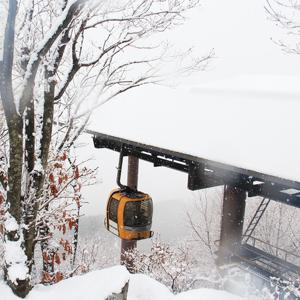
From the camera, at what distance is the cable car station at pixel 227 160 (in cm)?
462

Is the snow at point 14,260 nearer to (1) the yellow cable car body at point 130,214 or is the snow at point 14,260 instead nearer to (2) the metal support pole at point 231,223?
(1) the yellow cable car body at point 130,214

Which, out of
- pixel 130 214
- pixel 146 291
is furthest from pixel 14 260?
Result: pixel 146 291

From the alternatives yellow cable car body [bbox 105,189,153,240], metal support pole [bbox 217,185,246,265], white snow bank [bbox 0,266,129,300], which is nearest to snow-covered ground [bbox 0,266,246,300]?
white snow bank [bbox 0,266,129,300]

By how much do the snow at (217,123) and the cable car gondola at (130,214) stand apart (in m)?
1.02

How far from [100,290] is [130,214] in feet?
4.43

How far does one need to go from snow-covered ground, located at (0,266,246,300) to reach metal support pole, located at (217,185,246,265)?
1.73 m

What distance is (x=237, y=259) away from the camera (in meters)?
7.84

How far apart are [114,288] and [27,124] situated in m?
2.75

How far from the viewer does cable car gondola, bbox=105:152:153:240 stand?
20.4 feet

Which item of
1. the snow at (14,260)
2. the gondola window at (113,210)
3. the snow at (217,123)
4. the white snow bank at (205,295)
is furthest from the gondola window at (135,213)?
the snow at (14,260)

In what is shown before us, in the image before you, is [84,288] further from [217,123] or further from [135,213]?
[217,123]

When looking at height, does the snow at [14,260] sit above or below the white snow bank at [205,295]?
above

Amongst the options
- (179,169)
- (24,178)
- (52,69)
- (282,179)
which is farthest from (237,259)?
(52,69)

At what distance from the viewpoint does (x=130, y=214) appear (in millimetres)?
6211
